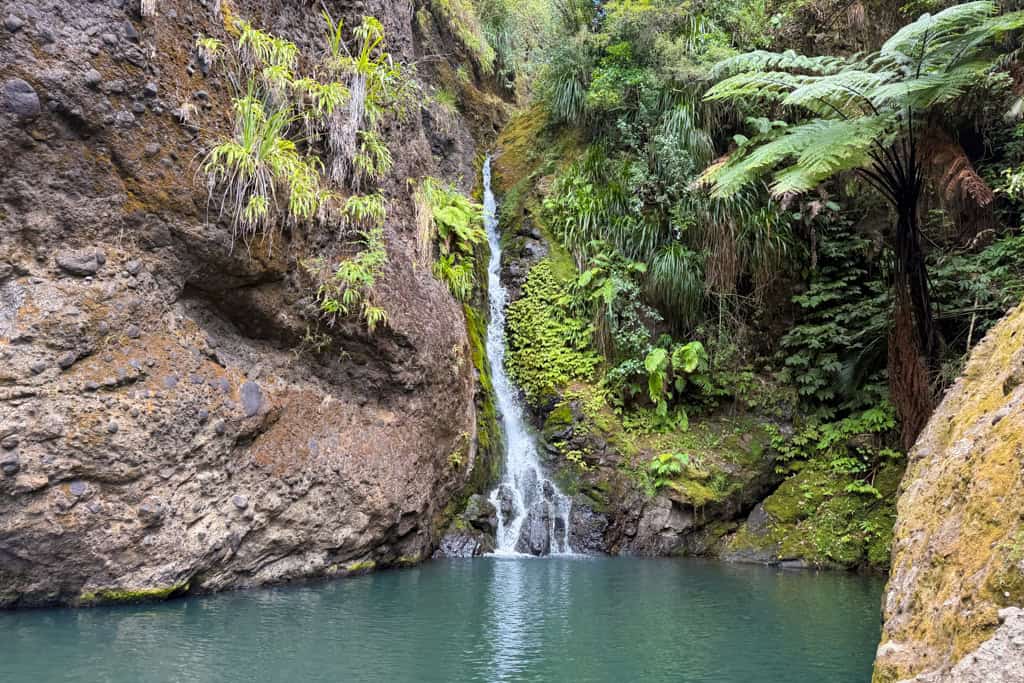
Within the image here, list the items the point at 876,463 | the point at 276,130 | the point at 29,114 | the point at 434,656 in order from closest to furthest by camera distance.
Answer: the point at 434,656 < the point at 29,114 < the point at 276,130 < the point at 876,463

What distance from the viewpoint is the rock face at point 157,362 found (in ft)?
18.9

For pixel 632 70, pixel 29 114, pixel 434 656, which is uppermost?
pixel 632 70

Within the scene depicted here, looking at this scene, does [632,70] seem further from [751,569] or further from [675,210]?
[751,569]

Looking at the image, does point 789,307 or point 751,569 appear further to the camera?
point 789,307

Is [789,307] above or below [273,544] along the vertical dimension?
above

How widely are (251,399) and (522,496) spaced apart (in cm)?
468

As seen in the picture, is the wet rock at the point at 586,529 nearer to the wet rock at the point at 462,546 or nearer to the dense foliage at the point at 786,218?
the dense foliage at the point at 786,218

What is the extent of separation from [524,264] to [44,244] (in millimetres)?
7835

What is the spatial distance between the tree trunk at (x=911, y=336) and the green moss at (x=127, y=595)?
25.1ft

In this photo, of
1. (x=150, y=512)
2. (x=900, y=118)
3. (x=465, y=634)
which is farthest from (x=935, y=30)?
(x=150, y=512)

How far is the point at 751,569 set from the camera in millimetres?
8992

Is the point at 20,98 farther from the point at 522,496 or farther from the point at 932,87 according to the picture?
the point at 932,87

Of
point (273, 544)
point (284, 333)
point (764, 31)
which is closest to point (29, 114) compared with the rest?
point (284, 333)

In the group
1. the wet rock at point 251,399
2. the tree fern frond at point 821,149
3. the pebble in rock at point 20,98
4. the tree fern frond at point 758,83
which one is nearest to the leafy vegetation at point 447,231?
the wet rock at point 251,399
